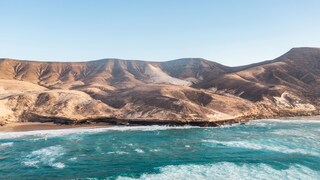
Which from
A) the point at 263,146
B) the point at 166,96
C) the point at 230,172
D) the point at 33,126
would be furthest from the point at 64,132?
the point at 230,172

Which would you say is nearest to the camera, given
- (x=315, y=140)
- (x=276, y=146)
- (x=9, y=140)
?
(x=276, y=146)

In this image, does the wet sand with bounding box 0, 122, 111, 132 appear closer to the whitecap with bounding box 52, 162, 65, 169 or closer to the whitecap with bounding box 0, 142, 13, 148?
the whitecap with bounding box 0, 142, 13, 148

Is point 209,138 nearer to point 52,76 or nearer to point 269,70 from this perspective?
point 269,70

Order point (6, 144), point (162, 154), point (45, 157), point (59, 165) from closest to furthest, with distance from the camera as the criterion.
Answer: point (59, 165), point (45, 157), point (162, 154), point (6, 144)

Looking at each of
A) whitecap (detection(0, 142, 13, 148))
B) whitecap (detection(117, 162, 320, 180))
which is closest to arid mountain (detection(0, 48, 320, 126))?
whitecap (detection(0, 142, 13, 148))

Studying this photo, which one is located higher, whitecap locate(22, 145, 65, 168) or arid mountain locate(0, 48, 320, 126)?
arid mountain locate(0, 48, 320, 126)

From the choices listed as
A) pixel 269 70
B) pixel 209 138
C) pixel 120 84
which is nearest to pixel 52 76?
pixel 120 84

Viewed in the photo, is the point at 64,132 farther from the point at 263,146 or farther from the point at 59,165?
the point at 263,146
